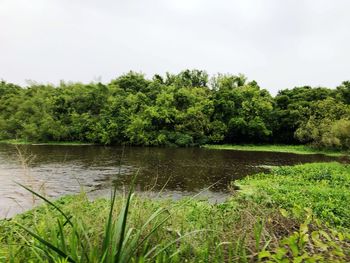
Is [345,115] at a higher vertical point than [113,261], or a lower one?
higher

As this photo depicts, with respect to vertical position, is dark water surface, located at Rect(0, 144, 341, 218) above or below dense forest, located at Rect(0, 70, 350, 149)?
below

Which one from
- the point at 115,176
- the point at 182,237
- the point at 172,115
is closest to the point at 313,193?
the point at 182,237

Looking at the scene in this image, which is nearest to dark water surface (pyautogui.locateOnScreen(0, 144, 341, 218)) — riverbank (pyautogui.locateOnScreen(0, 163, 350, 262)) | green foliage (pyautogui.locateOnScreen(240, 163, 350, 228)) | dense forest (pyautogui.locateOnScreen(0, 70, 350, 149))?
green foliage (pyautogui.locateOnScreen(240, 163, 350, 228))

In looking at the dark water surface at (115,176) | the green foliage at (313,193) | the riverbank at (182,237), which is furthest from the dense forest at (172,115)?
the riverbank at (182,237)

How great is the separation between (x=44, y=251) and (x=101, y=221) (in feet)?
2.21

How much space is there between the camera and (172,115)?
4447cm

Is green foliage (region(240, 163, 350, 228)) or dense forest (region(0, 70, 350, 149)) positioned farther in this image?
dense forest (region(0, 70, 350, 149))

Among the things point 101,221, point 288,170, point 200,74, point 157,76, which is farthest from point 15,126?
point 101,221

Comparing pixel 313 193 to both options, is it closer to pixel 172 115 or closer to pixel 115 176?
pixel 115 176

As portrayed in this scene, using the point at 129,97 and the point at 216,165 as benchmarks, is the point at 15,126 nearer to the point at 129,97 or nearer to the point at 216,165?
the point at 129,97

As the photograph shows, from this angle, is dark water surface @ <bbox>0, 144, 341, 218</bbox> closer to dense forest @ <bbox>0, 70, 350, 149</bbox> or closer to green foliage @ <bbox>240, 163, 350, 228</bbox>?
green foliage @ <bbox>240, 163, 350, 228</bbox>

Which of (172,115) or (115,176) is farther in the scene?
(172,115)

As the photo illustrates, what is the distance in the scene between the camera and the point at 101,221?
9.14 ft

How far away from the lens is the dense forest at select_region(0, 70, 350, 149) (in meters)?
42.6
